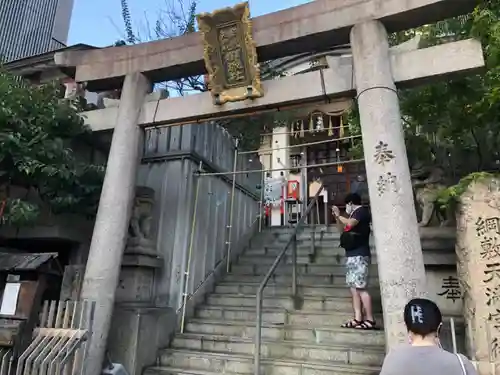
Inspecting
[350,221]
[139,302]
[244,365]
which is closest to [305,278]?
[350,221]

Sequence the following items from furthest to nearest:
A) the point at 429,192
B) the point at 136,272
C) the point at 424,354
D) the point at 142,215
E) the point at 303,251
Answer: the point at 303,251 → the point at 142,215 → the point at 136,272 → the point at 429,192 → the point at 424,354

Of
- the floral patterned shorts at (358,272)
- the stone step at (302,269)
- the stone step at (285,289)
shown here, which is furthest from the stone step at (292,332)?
the stone step at (302,269)

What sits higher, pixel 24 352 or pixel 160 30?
pixel 160 30

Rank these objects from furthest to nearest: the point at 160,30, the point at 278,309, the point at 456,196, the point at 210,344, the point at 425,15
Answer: the point at 160,30 < the point at 278,309 < the point at 210,344 < the point at 425,15 < the point at 456,196

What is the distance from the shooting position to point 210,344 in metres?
5.35

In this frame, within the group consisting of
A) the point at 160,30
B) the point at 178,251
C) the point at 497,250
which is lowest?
the point at 497,250

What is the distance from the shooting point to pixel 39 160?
214 inches

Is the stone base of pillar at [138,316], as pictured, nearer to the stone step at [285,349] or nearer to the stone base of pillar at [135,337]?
the stone base of pillar at [135,337]

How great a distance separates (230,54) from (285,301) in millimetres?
3481

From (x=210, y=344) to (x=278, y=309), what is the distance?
1.04 m

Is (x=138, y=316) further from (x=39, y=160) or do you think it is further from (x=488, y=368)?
(x=488, y=368)

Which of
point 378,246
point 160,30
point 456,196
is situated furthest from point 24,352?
point 160,30

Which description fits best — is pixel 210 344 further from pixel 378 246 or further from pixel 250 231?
pixel 250 231

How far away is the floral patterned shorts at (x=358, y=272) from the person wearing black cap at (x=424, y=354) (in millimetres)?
2759
